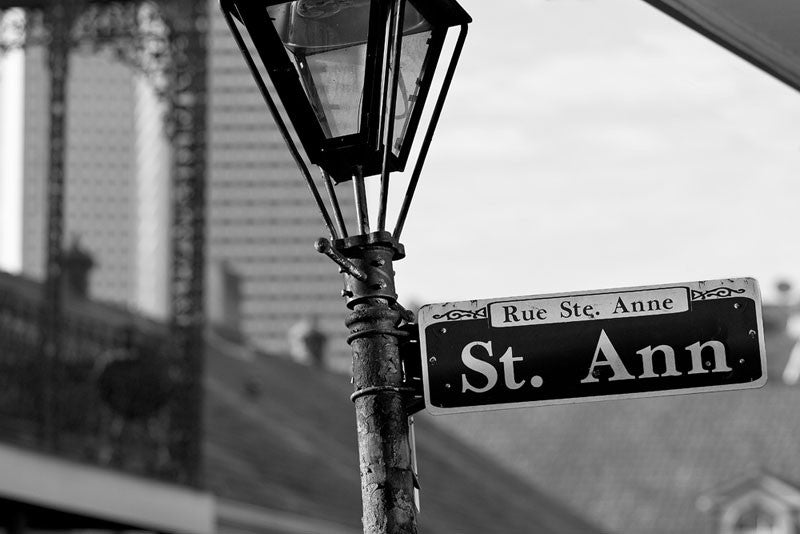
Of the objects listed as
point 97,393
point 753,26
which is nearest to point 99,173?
point 97,393

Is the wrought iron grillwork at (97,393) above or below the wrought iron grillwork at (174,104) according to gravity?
below

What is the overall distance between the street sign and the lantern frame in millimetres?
308

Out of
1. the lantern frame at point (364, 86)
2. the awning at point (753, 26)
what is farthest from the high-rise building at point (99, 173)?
the lantern frame at point (364, 86)

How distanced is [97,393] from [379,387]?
9.97m

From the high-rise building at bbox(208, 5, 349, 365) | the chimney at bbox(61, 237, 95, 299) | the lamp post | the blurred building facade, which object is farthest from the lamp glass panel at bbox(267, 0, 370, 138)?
the high-rise building at bbox(208, 5, 349, 365)

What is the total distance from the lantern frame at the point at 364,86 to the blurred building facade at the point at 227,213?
329ft

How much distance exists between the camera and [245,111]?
401ft

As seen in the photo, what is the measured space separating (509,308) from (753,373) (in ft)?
1.51

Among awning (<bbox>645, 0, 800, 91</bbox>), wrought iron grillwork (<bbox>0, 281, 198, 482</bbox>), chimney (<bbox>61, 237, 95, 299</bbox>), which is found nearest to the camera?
awning (<bbox>645, 0, 800, 91</bbox>)

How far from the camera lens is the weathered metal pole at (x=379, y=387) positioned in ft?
11.6

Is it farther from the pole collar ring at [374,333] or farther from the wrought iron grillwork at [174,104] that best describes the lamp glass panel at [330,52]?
the wrought iron grillwork at [174,104]

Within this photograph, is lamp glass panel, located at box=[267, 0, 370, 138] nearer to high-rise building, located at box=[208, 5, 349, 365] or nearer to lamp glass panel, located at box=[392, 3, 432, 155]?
lamp glass panel, located at box=[392, 3, 432, 155]

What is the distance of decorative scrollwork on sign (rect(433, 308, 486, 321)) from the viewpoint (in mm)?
3617

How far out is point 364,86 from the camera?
3.55 m
